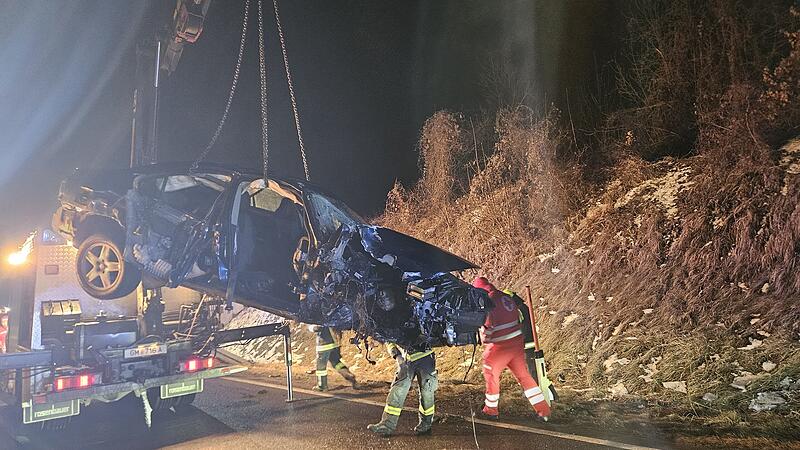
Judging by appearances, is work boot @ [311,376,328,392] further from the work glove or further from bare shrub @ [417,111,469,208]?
bare shrub @ [417,111,469,208]

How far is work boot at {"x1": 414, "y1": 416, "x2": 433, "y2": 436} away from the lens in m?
5.20

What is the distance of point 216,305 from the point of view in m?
6.92

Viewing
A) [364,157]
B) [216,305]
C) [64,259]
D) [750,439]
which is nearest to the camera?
[750,439]

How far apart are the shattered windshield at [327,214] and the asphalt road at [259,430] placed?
2.02 meters

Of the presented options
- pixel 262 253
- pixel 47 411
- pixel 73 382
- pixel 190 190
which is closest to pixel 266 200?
pixel 262 253

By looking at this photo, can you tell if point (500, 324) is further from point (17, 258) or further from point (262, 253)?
point (17, 258)

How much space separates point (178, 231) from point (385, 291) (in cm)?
225

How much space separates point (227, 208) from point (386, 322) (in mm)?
1977

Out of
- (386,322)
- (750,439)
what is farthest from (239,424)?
(750,439)

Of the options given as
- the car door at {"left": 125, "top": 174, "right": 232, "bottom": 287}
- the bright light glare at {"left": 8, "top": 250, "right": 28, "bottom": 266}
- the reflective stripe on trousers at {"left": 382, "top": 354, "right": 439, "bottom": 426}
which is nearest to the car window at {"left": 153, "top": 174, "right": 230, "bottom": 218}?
the car door at {"left": 125, "top": 174, "right": 232, "bottom": 287}

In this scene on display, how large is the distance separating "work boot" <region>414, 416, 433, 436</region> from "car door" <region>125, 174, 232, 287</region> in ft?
7.99

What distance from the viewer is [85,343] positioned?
5.68 metres

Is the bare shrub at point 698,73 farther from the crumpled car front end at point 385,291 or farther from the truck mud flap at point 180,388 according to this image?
the truck mud flap at point 180,388

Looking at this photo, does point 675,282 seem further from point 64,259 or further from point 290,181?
point 64,259
